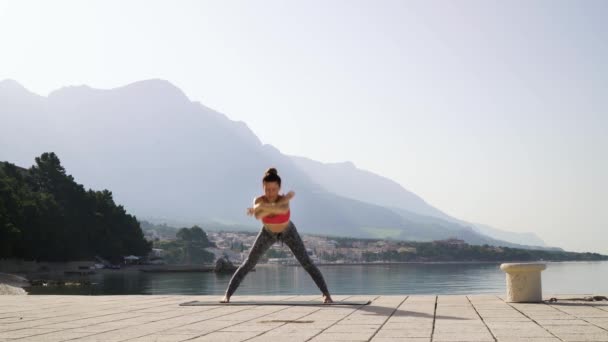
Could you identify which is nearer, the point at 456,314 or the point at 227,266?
the point at 456,314

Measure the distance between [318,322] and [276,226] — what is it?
3.08 metres

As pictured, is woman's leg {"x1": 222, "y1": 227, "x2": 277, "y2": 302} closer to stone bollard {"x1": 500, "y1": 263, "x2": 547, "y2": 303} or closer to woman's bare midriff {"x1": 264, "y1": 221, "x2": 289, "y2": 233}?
woman's bare midriff {"x1": 264, "y1": 221, "x2": 289, "y2": 233}

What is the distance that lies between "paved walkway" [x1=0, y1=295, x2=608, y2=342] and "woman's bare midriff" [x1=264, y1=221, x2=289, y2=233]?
63.5 inches

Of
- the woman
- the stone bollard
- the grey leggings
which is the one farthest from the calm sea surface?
the stone bollard

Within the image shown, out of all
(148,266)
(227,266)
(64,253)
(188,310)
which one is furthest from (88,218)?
(188,310)

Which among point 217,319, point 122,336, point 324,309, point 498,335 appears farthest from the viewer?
point 324,309

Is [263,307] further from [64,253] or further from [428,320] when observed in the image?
[64,253]

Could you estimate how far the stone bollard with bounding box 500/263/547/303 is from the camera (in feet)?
45.7

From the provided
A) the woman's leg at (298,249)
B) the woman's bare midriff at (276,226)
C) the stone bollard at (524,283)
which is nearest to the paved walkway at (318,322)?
the stone bollard at (524,283)

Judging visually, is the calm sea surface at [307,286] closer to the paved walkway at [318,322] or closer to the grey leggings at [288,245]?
the grey leggings at [288,245]

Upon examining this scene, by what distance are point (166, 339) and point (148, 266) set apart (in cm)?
14963

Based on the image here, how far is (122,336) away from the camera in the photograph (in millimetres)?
9641

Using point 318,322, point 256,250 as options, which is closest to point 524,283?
point 318,322

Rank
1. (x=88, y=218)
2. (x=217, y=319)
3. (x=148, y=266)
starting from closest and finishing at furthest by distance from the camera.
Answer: (x=217, y=319) → (x=88, y=218) → (x=148, y=266)
